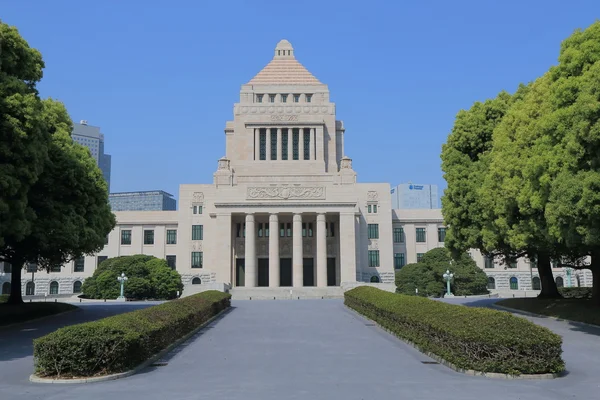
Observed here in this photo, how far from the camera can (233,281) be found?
55.4 meters

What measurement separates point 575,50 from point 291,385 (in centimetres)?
1494

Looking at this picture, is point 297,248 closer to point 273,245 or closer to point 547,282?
point 273,245

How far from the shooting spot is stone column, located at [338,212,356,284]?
2092 inches

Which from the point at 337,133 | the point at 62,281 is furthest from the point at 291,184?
the point at 62,281

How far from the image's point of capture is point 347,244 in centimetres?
5353

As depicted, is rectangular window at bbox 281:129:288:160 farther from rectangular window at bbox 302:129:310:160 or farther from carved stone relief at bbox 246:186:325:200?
carved stone relief at bbox 246:186:325:200

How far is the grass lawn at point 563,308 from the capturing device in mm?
21094

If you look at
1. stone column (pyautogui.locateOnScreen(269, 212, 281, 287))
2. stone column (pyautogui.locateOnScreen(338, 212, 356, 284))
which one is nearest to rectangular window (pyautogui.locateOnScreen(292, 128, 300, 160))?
stone column (pyautogui.locateOnScreen(269, 212, 281, 287))

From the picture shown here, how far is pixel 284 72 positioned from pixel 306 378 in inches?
2513

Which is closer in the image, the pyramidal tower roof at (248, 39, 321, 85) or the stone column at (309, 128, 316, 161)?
the stone column at (309, 128, 316, 161)

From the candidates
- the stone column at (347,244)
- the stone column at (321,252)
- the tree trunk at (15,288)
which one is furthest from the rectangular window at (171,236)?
the tree trunk at (15,288)

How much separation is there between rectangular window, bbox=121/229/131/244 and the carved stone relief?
19.0 meters

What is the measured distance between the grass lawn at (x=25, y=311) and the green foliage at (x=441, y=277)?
3347 cm

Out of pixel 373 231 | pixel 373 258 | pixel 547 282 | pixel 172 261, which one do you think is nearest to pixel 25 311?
pixel 547 282
